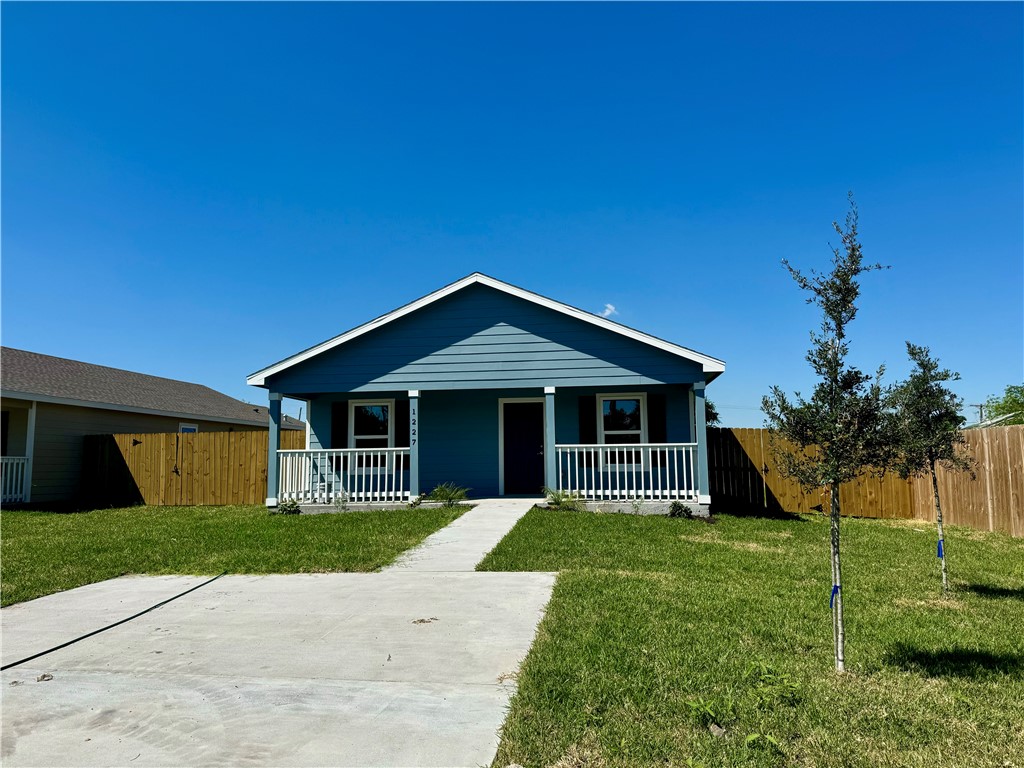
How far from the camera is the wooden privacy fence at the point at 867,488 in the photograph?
11.6 metres

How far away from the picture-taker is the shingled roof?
17.4m

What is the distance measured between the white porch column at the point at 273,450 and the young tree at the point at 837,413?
12.2m

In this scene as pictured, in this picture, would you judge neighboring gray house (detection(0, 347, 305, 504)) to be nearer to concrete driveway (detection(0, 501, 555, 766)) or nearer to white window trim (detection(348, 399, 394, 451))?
→ white window trim (detection(348, 399, 394, 451))

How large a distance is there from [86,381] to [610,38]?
19746 mm

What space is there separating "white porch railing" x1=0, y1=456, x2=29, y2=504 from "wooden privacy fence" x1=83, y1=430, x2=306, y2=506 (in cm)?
187

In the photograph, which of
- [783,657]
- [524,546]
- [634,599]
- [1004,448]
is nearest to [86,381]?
[524,546]

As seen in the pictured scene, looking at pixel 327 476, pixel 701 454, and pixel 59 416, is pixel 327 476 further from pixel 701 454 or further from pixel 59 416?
pixel 59 416

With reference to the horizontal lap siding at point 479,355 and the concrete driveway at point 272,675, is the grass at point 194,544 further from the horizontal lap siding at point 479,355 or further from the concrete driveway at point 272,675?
the horizontal lap siding at point 479,355

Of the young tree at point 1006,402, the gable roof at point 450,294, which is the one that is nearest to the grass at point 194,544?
the gable roof at point 450,294

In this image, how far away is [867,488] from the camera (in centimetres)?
1454

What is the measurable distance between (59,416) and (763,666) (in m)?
20.5

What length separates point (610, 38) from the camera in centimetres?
1136

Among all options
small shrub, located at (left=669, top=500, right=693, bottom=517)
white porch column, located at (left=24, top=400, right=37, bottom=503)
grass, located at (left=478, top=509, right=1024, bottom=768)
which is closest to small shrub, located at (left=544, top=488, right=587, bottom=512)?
small shrub, located at (left=669, top=500, right=693, bottom=517)

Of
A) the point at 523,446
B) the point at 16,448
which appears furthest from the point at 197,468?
the point at 523,446
